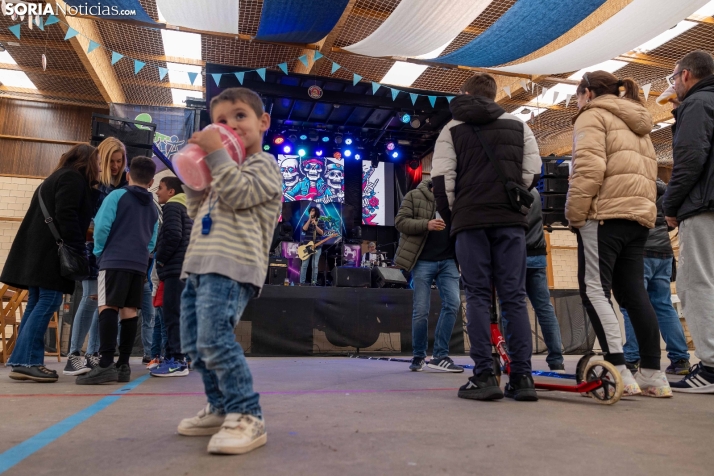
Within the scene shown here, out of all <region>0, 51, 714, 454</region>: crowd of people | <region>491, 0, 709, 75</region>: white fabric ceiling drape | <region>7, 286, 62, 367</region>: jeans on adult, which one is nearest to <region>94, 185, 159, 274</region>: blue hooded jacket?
<region>0, 51, 714, 454</region>: crowd of people

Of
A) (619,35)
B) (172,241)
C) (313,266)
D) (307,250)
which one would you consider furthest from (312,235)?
(172,241)

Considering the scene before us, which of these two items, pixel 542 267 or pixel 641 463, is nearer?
pixel 641 463

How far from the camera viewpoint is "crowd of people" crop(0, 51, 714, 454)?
4.71 ft

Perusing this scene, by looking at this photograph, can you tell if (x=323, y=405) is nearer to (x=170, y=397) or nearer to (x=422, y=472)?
(x=170, y=397)

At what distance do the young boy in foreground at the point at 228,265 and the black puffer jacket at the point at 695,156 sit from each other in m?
2.08

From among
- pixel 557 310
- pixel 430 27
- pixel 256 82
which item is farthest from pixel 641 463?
pixel 256 82

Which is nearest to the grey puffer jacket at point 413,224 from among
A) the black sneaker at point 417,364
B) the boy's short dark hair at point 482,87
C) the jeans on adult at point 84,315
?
the black sneaker at point 417,364

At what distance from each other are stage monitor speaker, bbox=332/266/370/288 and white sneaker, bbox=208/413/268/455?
636 cm

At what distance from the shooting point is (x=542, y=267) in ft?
12.5

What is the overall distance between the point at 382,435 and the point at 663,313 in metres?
2.90

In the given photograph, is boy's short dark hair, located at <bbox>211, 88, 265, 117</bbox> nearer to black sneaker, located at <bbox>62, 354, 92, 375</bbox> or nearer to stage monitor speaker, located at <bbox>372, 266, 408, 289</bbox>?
black sneaker, located at <bbox>62, 354, 92, 375</bbox>

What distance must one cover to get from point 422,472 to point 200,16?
260 inches

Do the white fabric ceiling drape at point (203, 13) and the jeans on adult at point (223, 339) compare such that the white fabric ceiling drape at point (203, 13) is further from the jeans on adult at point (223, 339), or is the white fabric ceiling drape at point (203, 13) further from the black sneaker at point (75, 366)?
the jeans on adult at point (223, 339)

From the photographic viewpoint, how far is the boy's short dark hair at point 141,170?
3135 millimetres
